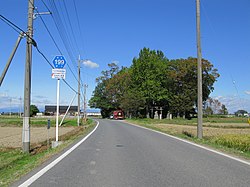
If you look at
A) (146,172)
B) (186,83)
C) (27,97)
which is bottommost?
(146,172)

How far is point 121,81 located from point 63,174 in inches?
3439

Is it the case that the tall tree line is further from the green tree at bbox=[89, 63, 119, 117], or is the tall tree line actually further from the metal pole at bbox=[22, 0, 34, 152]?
the metal pole at bbox=[22, 0, 34, 152]

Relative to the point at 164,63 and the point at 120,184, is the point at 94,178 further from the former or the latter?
the point at 164,63

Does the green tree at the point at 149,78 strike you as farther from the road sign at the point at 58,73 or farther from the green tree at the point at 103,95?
the road sign at the point at 58,73

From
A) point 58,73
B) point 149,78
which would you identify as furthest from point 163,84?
point 58,73

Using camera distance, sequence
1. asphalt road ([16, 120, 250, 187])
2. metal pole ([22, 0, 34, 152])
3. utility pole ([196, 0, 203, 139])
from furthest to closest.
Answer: utility pole ([196, 0, 203, 139])
metal pole ([22, 0, 34, 152])
asphalt road ([16, 120, 250, 187])

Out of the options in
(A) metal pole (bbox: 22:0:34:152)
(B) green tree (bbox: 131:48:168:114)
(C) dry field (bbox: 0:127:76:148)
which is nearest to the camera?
(A) metal pole (bbox: 22:0:34:152)

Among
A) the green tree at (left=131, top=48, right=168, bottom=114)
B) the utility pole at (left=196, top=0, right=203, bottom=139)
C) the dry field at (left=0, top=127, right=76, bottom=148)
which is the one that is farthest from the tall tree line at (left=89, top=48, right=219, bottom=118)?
the utility pole at (left=196, top=0, right=203, bottom=139)

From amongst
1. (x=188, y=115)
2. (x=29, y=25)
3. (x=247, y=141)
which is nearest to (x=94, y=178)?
(x=29, y=25)

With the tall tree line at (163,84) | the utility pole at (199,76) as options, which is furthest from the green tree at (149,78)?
the utility pole at (199,76)

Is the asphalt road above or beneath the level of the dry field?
above

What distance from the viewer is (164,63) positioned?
86750 millimetres

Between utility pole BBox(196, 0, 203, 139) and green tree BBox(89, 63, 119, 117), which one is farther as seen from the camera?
green tree BBox(89, 63, 119, 117)

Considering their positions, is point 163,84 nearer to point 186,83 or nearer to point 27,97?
point 186,83
